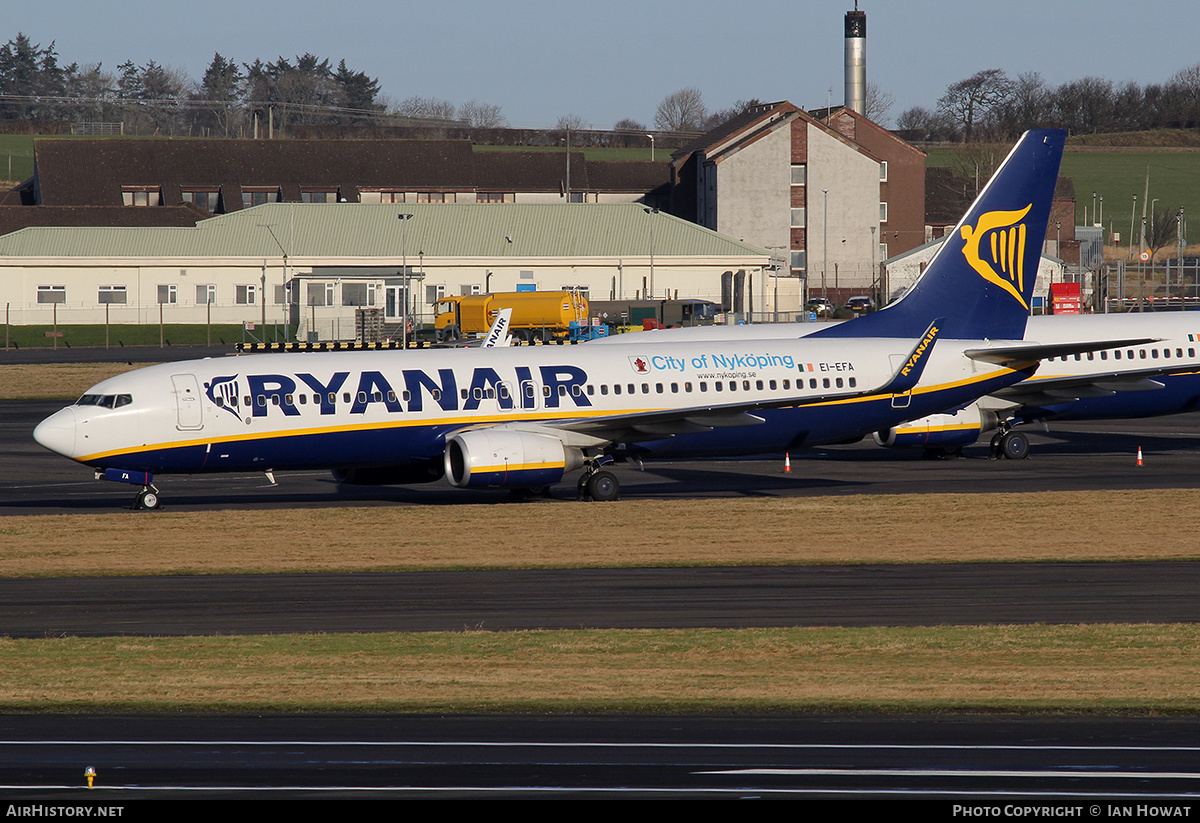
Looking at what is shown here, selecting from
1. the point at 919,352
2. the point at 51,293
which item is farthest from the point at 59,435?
the point at 51,293

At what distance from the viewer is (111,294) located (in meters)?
110

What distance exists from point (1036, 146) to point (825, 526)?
17997 millimetres

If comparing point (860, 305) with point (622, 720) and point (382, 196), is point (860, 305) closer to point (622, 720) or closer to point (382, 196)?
point (382, 196)

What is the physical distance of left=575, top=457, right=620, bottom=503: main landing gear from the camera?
37344mm

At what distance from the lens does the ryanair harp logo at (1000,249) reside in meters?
43.2

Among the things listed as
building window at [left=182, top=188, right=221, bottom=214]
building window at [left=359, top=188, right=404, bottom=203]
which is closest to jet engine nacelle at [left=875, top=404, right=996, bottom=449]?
building window at [left=359, top=188, right=404, bottom=203]

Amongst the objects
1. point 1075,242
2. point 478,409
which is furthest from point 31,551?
point 1075,242

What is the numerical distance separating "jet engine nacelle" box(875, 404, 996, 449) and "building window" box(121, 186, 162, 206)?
110m

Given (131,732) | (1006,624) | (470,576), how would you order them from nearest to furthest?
(131,732) → (1006,624) → (470,576)

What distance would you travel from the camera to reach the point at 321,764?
1402 cm

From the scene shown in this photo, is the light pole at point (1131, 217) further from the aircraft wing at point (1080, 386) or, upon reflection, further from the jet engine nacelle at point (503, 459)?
the jet engine nacelle at point (503, 459)

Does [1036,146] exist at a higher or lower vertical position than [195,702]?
higher

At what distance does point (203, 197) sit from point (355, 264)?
33316mm
